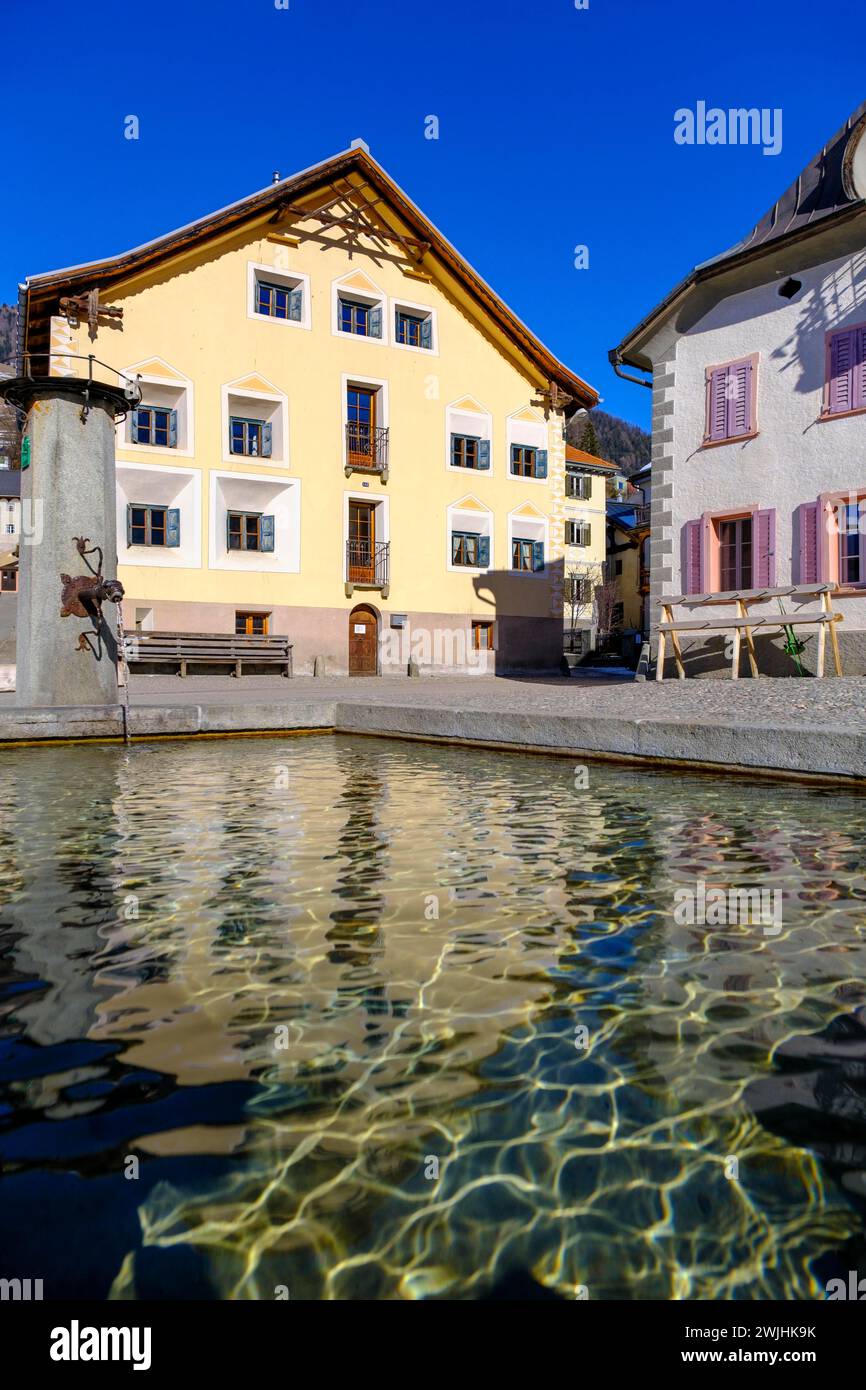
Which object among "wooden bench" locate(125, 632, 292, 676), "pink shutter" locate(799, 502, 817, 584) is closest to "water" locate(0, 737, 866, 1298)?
"pink shutter" locate(799, 502, 817, 584)

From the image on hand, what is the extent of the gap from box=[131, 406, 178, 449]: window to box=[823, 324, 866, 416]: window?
1506cm

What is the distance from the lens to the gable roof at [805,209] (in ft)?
45.2

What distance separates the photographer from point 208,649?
22.0m

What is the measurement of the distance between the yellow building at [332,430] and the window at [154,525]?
48 mm

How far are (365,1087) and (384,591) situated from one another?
931 inches

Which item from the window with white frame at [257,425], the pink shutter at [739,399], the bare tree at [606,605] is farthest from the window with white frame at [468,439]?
the bare tree at [606,605]

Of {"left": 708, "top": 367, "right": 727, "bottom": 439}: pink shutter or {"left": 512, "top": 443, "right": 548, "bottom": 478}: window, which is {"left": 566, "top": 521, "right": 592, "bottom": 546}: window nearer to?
{"left": 512, "top": 443, "right": 548, "bottom": 478}: window

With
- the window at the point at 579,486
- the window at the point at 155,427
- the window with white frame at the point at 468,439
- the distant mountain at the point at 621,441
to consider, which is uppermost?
the distant mountain at the point at 621,441

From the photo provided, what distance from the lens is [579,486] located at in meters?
47.4

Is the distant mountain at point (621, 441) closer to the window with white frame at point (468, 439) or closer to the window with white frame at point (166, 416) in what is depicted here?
the window with white frame at point (468, 439)

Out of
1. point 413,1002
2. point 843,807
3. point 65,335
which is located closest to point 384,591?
point 65,335

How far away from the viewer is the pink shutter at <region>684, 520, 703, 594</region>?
15633mm

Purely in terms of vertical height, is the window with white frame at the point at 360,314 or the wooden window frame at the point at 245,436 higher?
the window with white frame at the point at 360,314
